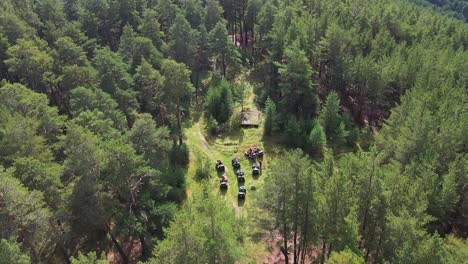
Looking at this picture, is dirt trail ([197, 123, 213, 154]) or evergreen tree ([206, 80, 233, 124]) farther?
evergreen tree ([206, 80, 233, 124])

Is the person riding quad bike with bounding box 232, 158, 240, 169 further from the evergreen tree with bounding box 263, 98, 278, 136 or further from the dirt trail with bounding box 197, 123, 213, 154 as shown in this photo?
the evergreen tree with bounding box 263, 98, 278, 136

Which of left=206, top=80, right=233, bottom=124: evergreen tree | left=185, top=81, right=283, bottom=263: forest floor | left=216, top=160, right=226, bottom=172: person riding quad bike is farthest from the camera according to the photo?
left=206, top=80, right=233, bottom=124: evergreen tree

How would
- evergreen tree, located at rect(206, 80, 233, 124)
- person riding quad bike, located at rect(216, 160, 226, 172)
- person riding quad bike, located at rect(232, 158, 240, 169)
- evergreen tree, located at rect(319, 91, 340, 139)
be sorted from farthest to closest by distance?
evergreen tree, located at rect(206, 80, 233, 124) < evergreen tree, located at rect(319, 91, 340, 139) < person riding quad bike, located at rect(232, 158, 240, 169) < person riding quad bike, located at rect(216, 160, 226, 172)

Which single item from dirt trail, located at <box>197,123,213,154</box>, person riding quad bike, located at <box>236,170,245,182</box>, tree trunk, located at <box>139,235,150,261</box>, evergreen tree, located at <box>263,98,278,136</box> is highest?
evergreen tree, located at <box>263,98,278,136</box>

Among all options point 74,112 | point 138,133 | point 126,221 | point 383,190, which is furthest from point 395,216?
point 74,112

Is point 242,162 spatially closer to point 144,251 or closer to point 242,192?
point 242,192

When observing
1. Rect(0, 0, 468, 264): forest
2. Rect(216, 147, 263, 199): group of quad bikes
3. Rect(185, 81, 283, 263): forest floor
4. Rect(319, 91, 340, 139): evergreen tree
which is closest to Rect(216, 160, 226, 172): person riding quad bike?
Rect(216, 147, 263, 199): group of quad bikes

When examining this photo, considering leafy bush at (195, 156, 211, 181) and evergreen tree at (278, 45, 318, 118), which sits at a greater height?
evergreen tree at (278, 45, 318, 118)
